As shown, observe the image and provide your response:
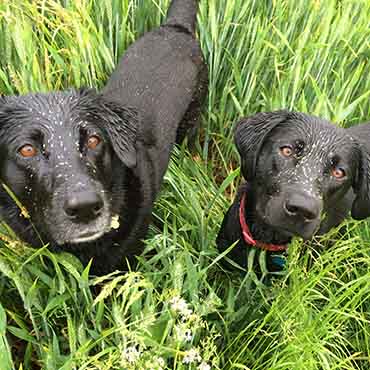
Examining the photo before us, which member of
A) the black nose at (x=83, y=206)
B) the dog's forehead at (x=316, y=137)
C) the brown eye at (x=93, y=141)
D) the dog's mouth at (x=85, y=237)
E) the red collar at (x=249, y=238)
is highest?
the brown eye at (x=93, y=141)

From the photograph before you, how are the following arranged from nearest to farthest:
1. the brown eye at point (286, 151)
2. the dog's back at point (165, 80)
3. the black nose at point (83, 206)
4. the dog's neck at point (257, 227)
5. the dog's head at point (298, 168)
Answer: the black nose at point (83, 206) < the dog's head at point (298, 168) < the brown eye at point (286, 151) < the dog's neck at point (257, 227) < the dog's back at point (165, 80)

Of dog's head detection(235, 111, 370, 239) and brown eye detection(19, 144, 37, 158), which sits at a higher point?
brown eye detection(19, 144, 37, 158)

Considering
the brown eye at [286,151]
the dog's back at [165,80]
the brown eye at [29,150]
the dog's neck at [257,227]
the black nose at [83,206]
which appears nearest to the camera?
the black nose at [83,206]

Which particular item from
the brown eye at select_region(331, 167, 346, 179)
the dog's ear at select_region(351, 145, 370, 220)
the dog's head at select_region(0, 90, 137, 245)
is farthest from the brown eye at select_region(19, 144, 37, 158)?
the dog's ear at select_region(351, 145, 370, 220)

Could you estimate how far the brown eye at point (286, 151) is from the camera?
2.34m

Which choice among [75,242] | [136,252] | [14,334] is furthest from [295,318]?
[14,334]

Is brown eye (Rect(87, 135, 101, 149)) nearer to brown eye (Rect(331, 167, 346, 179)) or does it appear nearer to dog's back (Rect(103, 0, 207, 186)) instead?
dog's back (Rect(103, 0, 207, 186))

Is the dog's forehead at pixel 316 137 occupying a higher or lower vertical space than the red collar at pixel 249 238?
higher

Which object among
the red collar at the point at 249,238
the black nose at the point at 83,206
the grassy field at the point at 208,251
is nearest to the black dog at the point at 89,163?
the black nose at the point at 83,206

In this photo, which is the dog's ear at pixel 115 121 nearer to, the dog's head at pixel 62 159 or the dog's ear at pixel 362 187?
the dog's head at pixel 62 159

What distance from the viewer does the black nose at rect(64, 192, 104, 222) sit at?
6.40 ft

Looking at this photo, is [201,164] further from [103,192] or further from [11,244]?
[11,244]

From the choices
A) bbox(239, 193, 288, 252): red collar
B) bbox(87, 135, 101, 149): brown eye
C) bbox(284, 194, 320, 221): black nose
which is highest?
bbox(87, 135, 101, 149): brown eye

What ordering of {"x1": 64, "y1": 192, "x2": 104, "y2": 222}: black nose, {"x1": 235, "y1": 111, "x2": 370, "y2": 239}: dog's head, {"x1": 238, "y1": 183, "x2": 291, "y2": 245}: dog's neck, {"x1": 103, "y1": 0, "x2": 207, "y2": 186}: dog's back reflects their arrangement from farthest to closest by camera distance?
{"x1": 103, "y1": 0, "x2": 207, "y2": 186}: dog's back, {"x1": 238, "y1": 183, "x2": 291, "y2": 245}: dog's neck, {"x1": 235, "y1": 111, "x2": 370, "y2": 239}: dog's head, {"x1": 64, "y1": 192, "x2": 104, "y2": 222}: black nose
